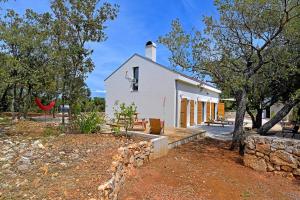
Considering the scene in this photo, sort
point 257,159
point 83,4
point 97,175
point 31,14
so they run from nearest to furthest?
point 97,175 < point 257,159 < point 83,4 < point 31,14

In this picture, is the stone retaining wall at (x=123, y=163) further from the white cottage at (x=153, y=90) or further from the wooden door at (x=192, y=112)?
the wooden door at (x=192, y=112)

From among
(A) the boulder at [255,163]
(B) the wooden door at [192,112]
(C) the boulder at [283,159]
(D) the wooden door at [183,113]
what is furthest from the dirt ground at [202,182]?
(B) the wooden door at [192,112]

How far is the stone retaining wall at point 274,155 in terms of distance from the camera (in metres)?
7.52

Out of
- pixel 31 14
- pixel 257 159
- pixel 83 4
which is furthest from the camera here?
pixel 31 14

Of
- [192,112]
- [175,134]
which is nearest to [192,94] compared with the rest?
[192,112]

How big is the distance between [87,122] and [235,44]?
7113 millimetres

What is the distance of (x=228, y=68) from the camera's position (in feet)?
34.8

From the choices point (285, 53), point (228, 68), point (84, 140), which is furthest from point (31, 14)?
point (285, 53)

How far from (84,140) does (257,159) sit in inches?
221

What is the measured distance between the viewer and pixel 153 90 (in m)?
17.2

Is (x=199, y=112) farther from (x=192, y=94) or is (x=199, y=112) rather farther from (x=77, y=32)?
(x=77, y=32)

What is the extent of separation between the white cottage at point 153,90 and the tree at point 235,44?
4.60 metres

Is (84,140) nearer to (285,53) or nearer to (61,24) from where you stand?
(61,24)

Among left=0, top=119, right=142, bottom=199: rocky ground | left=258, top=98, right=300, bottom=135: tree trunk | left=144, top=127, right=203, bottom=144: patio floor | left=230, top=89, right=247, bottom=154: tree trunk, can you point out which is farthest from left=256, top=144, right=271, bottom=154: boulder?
left=0, top=119, right=142, bottom=199: rocky ground
